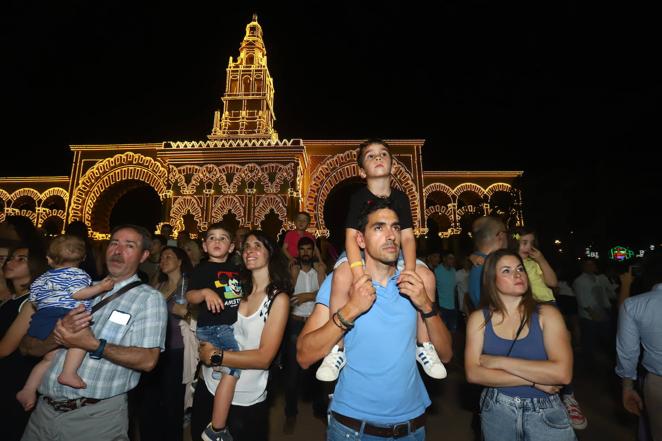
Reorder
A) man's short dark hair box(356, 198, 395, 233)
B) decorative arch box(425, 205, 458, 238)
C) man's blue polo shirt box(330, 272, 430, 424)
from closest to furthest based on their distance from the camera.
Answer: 1. man's blue polo shirt box(330, 272, 430, 424)
2. man's short dark hair box(356, 198, 395, 233)
3. decorative arch box(425, 205, 458, 238)

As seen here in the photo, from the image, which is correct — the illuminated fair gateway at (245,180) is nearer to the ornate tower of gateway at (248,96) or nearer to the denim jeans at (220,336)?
the ornate tower of gateway at (248,96)

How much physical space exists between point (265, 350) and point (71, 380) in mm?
1410

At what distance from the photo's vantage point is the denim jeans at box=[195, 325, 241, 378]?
3195 mm

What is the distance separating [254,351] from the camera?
9.74 ft

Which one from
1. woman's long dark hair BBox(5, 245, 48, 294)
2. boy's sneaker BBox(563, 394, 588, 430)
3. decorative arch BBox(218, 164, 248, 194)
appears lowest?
boy's sneaker BBox(563, 394, 588, 430)

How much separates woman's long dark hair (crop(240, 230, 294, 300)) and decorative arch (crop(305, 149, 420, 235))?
20476 millimetres

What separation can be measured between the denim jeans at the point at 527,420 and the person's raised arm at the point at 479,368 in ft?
0.53

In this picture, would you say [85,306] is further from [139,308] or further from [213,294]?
[213,294]

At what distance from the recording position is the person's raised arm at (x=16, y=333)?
298 cm

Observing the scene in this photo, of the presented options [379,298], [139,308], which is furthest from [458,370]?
[139,308]

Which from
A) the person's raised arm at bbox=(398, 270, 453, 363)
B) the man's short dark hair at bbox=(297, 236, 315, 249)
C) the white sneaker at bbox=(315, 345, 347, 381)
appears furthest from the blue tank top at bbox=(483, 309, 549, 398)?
the man's short dark hair at bbox=(297, 236, 315, 249)

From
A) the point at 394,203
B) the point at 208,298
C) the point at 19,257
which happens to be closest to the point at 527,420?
the point at 394,203

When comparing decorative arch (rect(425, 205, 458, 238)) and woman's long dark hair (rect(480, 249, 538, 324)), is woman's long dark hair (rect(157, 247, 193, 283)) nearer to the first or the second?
woman's long dark hair (rect(480, 249, 538, 324))

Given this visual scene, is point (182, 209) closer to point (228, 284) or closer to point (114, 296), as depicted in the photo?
point (228, 284)
